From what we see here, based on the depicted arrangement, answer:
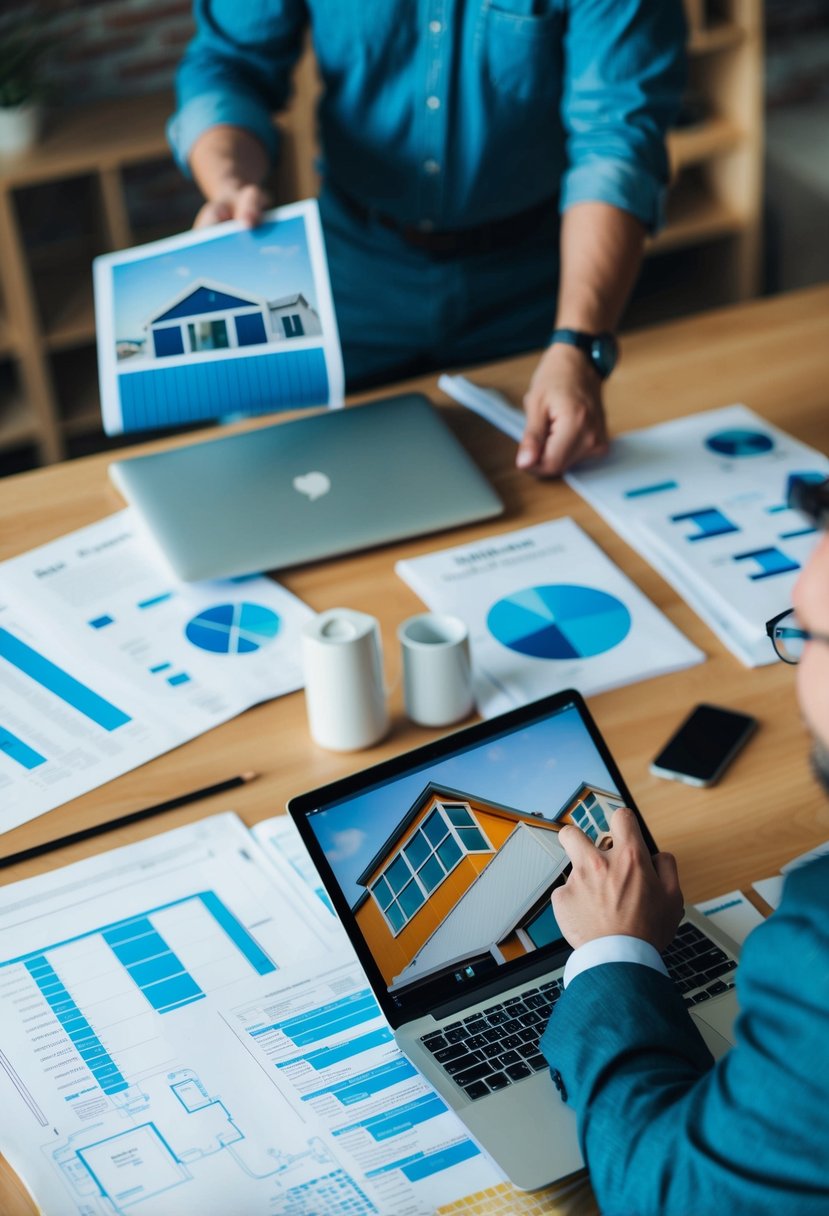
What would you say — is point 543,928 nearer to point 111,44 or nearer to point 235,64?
point 235,64

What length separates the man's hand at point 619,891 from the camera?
990 mm

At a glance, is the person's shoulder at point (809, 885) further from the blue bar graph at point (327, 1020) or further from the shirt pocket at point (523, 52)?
the shirt pocket at point (523, 52)

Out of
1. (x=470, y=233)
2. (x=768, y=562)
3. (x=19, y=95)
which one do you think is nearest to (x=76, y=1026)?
(x=768, y=562)

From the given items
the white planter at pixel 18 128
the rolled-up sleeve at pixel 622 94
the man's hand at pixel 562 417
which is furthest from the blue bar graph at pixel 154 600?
the white planter at pixel 18 128

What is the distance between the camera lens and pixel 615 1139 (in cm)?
85

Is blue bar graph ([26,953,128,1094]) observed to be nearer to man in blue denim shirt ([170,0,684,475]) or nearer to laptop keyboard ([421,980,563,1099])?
laptop keyboard ([421,980,563,1099])

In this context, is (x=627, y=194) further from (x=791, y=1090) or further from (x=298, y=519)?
(x=791, y=1090)

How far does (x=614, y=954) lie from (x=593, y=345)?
3.16ft

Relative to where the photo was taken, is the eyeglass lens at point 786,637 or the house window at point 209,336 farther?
the house window at point 209,336

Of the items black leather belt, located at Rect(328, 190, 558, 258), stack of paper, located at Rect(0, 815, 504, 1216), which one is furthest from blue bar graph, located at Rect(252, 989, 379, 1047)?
black leather belt, located at Rect(328, 190, 558, 258)

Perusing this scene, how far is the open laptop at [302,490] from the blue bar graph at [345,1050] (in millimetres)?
628

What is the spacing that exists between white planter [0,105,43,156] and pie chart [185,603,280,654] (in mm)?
1991

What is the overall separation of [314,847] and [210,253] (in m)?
0.91

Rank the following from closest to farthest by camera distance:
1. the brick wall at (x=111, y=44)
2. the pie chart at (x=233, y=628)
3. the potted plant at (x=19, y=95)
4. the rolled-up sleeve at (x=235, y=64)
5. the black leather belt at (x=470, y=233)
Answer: the pie chart at (x=233, y=628) < the rolled-up sleeve at (x=235, y=64) < the black leather belt at (x=470, y=233) < the potted plant at (x=19, y=95) < the brick wall at (x=111, y=44)
